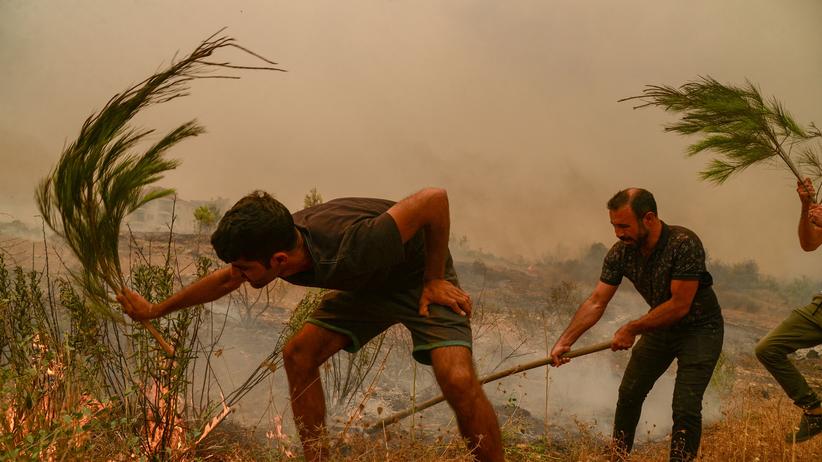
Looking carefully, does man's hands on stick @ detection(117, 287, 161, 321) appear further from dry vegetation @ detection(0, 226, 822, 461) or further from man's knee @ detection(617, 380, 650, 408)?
man's knee @ detection(617, 380, 650, 408)

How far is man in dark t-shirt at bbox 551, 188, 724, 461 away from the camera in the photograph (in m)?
3.13

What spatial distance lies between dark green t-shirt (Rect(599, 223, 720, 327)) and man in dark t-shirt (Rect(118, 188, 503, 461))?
115cm

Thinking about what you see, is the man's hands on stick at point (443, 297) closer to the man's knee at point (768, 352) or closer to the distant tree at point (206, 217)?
the man's knee at point (768, 352)

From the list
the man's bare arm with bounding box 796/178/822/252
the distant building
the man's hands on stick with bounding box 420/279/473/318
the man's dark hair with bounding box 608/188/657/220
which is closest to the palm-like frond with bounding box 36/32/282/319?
the man's hands on stick with bounding box 420/279/473/318

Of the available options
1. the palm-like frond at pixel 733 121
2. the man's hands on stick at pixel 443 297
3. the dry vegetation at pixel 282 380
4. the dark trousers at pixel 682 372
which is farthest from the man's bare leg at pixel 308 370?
the palm-like frond at pixel 733 121

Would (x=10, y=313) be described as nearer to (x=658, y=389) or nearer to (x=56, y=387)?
(x=56, y=387)

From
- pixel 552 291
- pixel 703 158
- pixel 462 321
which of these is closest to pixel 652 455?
pixel 462 321

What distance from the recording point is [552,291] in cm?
730

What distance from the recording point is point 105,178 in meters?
2.67

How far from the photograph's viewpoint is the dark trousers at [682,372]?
313 centimetres

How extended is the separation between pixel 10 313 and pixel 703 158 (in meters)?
7.09

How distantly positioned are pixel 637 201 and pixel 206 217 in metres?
3.80

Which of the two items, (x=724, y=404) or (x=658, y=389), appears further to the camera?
(x=658, y=389)

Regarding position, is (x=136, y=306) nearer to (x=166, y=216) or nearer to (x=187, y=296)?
(x=187, y=296)
